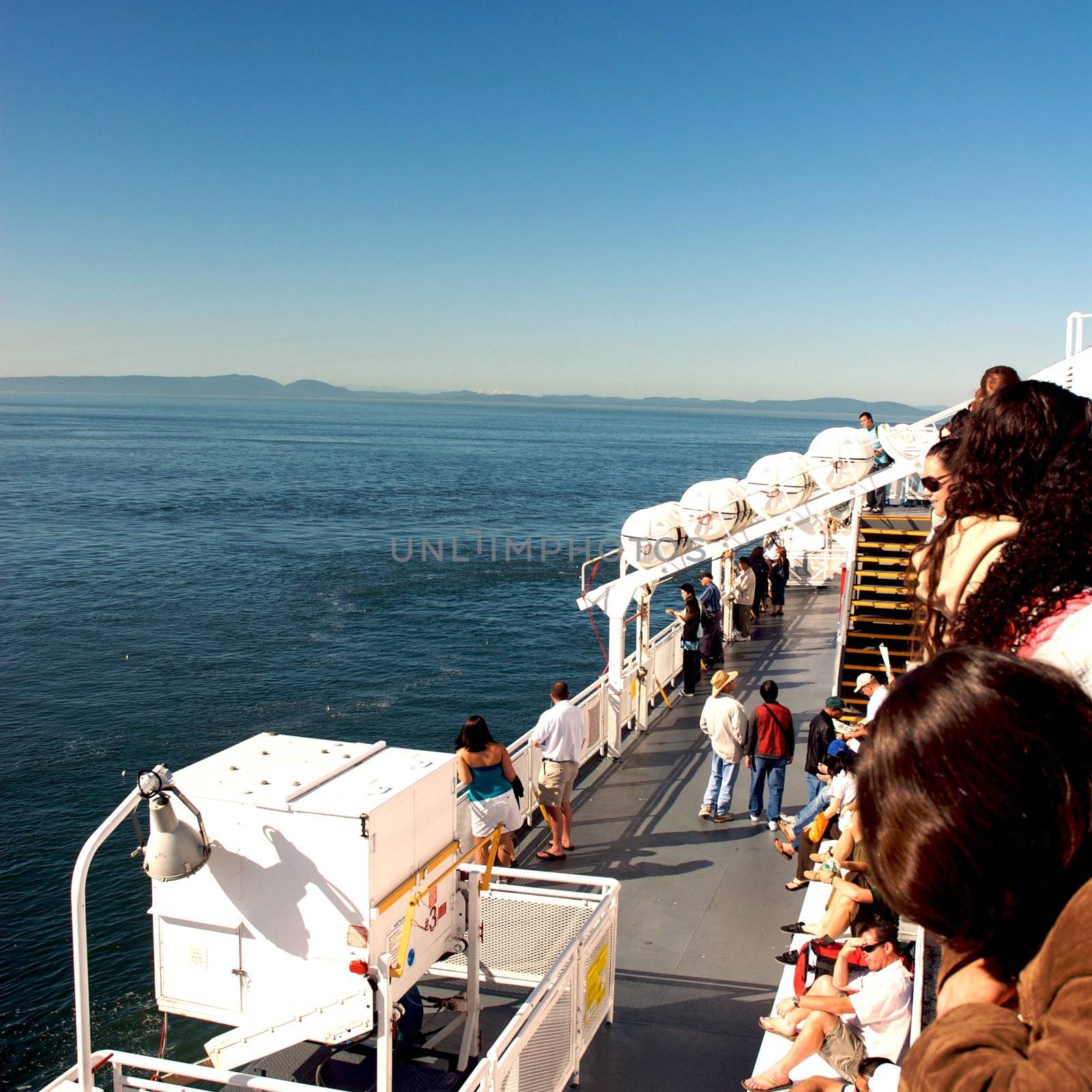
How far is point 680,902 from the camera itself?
27.3 feet

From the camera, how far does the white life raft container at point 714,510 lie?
44.3 ft

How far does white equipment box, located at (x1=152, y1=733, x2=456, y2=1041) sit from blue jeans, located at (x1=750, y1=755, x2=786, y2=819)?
515 centimetres

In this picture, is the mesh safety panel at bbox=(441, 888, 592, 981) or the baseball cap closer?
the baseball cap

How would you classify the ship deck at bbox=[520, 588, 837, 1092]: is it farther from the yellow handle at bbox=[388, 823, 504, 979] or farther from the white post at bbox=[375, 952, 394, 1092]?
the white post at bbox=[375, 952, 394, 1092]

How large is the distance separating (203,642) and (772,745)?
23.6 m

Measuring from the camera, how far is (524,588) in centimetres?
3844

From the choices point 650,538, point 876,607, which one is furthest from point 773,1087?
point 876,607

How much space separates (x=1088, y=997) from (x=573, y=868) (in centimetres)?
824

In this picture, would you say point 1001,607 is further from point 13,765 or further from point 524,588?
point 524,588

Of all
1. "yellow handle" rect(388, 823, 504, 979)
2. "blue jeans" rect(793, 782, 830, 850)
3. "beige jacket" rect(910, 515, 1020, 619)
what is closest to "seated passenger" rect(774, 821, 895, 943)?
"blue jeans" rect(793, 782, 830, 850)

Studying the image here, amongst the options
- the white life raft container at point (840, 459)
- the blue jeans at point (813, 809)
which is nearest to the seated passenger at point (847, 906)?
the blue jeans at point (813, 809)

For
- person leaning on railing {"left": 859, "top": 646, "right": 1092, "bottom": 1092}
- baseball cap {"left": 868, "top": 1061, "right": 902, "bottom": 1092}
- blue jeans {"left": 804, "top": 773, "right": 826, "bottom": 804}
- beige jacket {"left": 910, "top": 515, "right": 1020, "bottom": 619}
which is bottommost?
baseball cap {"left": 868, "top": 1061, "right": 902, "bottom": 1092}

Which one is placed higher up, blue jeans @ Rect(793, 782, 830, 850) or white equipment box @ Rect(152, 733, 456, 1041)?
white equipment box @ Rect(152, 733, 456, 1041)

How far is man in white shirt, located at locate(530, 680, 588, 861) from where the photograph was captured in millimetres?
9125
